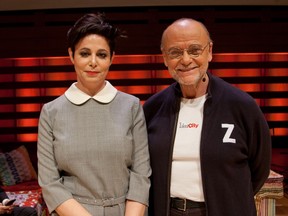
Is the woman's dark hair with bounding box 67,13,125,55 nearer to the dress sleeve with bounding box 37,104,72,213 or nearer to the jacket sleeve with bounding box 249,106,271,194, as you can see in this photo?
the dress sleeve with bounding box 37,104,72,213

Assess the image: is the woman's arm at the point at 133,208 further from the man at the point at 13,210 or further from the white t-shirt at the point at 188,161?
the man at the point at 13,210

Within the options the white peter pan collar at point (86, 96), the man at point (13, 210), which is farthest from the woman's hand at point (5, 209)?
the white peter pan collar at point (86, 96)

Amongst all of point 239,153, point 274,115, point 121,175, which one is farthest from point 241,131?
point 274,115

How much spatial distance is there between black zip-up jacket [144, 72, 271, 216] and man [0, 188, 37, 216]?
2.01 metres

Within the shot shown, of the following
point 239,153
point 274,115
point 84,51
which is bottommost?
point 274,115

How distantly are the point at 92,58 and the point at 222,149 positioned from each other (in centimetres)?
69

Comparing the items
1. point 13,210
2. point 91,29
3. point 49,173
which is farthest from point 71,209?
point 13,210

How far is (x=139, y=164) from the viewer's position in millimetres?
1721

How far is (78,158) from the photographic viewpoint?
5.35 ft

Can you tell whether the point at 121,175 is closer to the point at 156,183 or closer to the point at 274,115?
the point at 156,183

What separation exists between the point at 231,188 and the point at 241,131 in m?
0.26

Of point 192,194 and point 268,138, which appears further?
point 268,138

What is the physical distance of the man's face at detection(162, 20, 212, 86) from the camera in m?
1.81

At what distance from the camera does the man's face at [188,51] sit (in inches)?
71.1
